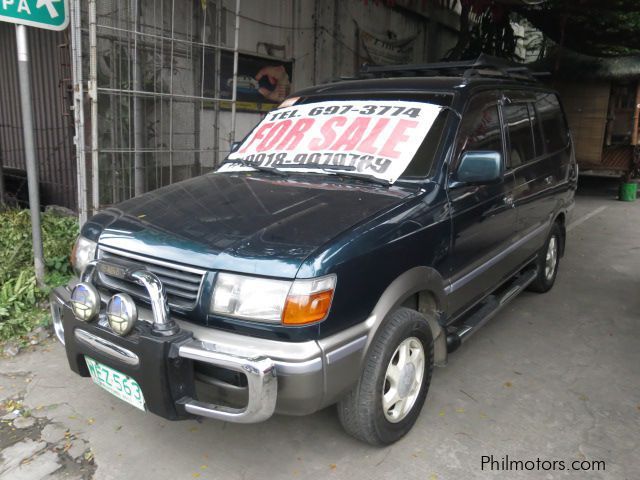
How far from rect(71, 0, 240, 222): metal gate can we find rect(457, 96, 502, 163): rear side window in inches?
133

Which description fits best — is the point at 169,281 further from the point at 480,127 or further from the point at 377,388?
the point at 480,127

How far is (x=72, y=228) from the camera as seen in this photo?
222 inches

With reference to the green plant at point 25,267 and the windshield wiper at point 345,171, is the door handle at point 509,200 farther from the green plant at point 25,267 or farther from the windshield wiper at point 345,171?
the green plant at point 25,267

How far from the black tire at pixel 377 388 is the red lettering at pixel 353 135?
1.11m

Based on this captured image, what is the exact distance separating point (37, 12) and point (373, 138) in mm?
2727

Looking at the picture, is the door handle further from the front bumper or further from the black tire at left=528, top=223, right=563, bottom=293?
the front bumper

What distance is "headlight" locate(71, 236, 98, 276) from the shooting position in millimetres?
2811

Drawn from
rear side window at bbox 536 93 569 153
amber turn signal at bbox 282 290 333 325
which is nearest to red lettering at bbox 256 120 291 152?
amber turn signal at bbox 282 290 333 325

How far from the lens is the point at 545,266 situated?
200 inches

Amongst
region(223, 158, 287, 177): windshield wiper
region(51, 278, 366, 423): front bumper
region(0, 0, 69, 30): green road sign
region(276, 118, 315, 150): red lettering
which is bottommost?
region(51, 278, 366, 423): front bumper

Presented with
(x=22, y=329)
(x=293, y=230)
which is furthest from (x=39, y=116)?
(x=293, y=230)

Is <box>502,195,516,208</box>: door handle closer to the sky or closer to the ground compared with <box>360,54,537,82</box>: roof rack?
closer to the ground

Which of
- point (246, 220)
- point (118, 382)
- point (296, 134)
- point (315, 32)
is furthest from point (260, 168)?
point (315, 32)

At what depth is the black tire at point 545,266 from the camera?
497cm
